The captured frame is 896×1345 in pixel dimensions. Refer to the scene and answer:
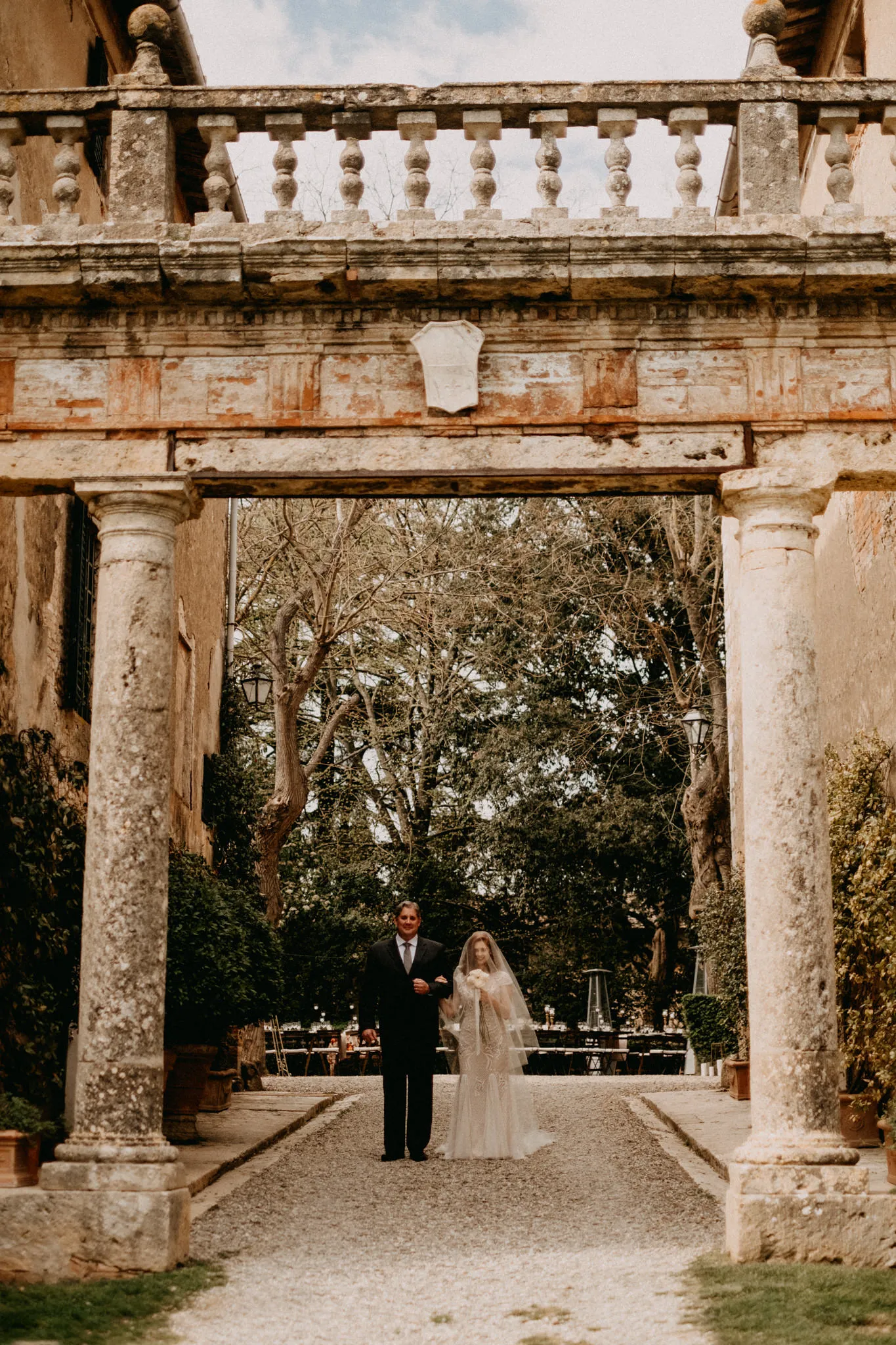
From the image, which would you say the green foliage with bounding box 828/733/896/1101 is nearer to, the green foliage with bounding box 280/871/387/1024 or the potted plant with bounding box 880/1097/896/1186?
the potted plant with bounding box 880/1097/896/1186

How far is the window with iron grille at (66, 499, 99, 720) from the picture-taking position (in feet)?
35.8

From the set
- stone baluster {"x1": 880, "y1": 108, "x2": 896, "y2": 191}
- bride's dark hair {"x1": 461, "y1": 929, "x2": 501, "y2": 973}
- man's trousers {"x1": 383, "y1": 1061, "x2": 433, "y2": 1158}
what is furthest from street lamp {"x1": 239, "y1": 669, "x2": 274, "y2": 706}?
stone baluster {"x1": 880, "y1": 108, "x2": 896, "y2": 191}

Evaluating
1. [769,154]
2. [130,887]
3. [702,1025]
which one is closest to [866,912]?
[769,154]

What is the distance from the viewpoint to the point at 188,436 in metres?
7.70

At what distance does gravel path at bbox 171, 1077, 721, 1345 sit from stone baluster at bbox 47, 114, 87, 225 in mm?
5131

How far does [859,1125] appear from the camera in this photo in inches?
408

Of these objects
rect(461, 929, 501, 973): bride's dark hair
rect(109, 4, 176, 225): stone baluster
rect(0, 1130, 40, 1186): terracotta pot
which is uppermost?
rect(109, 4, 176, 225): stone baluster

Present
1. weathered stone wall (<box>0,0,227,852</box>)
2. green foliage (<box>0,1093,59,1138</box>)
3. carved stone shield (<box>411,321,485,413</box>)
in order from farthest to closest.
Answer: weathered stone wall (<box>0,0,227,852</box>) → green foliage (<box>0,1093,59,1138</box>) → carved stone shield (<box>411,321,485,413</box>)

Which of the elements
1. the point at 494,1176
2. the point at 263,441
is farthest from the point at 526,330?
the point at 494,1176

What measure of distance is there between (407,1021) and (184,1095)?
189cm

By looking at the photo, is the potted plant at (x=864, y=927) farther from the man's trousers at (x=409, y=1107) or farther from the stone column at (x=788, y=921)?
the man's trousers at (x=409, y=1107)

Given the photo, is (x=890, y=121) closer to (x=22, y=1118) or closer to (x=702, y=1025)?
(x=22, y=1118)

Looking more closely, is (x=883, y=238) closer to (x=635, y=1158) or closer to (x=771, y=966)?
(x=771, y=966)

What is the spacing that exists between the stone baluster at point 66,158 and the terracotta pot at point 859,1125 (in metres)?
7.06
